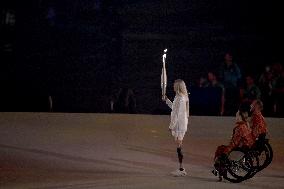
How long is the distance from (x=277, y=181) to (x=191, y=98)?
957 centimetres

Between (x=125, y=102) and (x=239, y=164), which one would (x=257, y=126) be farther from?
(x=125, y=102)

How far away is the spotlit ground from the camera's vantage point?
11836mm

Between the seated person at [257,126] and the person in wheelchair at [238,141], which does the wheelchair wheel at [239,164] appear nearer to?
the person in wheelchair at [238,141]

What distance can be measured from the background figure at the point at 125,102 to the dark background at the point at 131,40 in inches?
63.7

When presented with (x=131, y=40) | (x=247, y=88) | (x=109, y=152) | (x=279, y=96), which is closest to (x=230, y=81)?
(x=247, y=88)

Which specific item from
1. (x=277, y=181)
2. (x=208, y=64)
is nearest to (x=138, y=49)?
(x=208, y=64)

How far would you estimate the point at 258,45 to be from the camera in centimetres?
2464

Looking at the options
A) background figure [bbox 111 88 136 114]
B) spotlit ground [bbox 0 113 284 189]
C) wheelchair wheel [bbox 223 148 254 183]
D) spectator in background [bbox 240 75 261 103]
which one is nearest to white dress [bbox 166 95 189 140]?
spotlit ground [bbox 0 113 284 189]

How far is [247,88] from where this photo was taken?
2177cm

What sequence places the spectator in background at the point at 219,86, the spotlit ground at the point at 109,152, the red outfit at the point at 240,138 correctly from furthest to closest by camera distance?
the spectator in background at the point at 219,86
the spotlit ground at the point at 109,152
the red outfit at the point at 240,138

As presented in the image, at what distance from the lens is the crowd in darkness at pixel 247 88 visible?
845 inches

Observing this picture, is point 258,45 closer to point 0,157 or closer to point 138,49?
point 138,49

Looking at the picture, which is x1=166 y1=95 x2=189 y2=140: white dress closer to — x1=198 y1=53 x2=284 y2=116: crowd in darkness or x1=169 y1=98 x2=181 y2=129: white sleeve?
x1=169 y1=98 x2=181 y2=129: white sleeve

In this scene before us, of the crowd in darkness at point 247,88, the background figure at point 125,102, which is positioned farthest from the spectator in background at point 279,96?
the background figure at point 125,102
